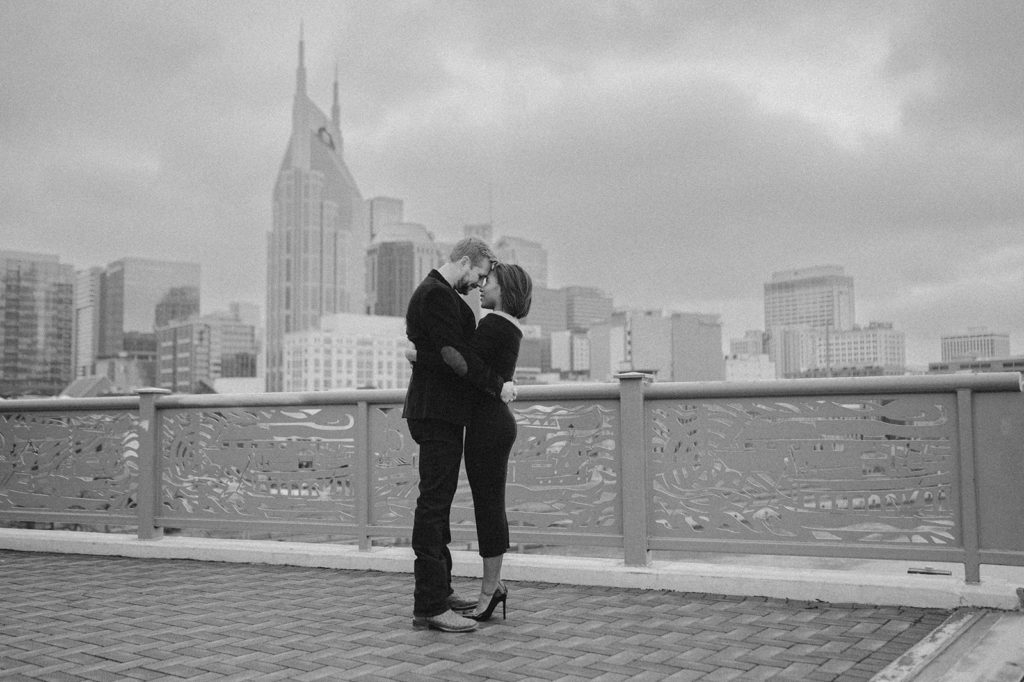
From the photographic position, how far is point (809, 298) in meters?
186

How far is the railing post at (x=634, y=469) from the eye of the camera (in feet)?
A: 16.0

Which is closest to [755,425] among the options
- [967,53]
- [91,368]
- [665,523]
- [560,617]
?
[665,523]

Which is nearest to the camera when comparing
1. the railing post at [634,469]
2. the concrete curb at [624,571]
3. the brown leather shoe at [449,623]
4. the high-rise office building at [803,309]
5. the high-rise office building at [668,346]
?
the brown leather shoe at [449,623]

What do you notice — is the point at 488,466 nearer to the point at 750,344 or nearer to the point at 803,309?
the point at 803,309

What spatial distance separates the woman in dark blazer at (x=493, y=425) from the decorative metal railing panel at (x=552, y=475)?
1.15 m

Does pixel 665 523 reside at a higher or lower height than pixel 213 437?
lower

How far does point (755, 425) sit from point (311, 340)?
179m

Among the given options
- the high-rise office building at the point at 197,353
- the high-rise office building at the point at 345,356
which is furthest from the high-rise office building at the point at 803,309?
the high-rise office building at the point at 197,353

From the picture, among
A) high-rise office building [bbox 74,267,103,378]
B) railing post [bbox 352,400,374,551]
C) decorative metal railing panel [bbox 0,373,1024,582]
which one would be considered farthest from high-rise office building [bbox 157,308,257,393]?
railing post [bbox 352,400,374,551]

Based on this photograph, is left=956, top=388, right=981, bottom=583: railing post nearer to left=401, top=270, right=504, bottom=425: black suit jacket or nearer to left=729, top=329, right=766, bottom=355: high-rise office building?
left=401, top=270, right=504, bottom=425: black suit jacket

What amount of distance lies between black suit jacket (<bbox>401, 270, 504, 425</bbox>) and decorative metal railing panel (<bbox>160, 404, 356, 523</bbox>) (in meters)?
1.89

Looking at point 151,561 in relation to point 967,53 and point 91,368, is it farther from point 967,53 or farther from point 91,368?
point 91,368

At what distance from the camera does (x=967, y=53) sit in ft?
396

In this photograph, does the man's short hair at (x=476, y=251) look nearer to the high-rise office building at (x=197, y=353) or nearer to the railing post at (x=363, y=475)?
the railing post at (x=363, y=475)
